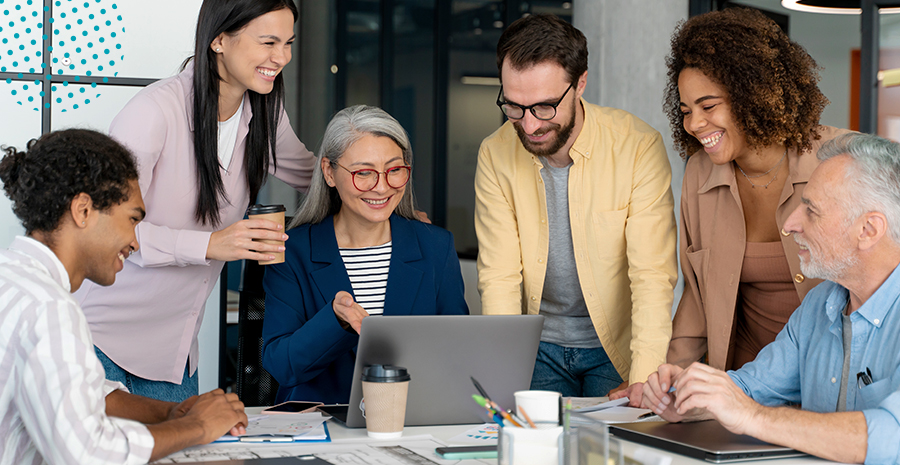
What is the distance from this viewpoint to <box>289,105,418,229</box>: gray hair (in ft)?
7.73

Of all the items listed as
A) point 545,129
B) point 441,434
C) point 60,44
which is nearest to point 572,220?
Answer: point 545,129

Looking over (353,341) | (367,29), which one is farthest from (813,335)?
(367,29)

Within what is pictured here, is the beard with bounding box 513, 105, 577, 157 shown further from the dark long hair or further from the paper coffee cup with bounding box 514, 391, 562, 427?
the paper coffee cup with bounding box 514, 391, 562, 427

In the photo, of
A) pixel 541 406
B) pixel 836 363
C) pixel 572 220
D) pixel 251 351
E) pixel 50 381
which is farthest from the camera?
pixel 251 351

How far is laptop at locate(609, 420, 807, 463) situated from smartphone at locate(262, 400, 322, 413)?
760 millimetres

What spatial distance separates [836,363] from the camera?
1.72 metres

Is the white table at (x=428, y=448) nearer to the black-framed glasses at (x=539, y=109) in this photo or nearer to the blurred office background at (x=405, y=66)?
the black-framed glasses at (x=539, y=109)

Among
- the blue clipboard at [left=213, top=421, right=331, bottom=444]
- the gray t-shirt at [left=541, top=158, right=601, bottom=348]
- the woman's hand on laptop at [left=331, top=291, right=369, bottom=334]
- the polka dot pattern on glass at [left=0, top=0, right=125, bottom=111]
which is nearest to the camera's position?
the blue clipboard at [left=213, top=421, right=331, bottom=444]

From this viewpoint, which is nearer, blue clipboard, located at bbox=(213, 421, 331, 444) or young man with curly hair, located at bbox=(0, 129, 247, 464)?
young man with curly hair, located at bbox=(0, 129, 247, 464)

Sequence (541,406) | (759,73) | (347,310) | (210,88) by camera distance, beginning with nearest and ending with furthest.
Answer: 1. (541,406)
2. (347,310)
3. (759,73)
4. (210,88)

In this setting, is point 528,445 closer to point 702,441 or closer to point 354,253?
point 702,441

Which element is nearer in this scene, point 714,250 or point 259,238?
point 259,238

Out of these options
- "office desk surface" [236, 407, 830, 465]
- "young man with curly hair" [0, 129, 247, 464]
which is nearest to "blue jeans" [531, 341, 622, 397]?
"office desk surface" [236, 407, 830, 465]

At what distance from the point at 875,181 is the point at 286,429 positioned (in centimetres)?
139
